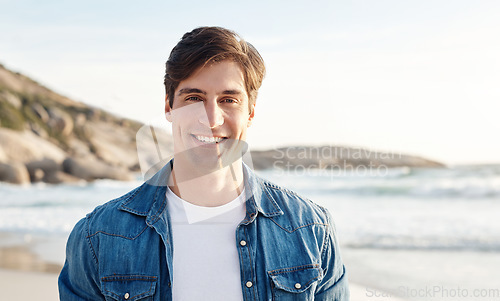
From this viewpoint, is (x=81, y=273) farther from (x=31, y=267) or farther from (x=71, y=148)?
(x=71, y=148)

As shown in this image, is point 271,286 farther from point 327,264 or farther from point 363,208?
point 363,208

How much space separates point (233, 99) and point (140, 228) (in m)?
0.63

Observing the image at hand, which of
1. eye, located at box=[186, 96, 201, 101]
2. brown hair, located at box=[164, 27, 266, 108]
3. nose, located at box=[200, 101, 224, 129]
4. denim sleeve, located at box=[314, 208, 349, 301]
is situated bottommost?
denim sleeve, located at box=[314, 208, 349, 301]

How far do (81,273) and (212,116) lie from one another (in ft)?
2.55

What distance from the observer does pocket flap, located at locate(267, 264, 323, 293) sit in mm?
1926

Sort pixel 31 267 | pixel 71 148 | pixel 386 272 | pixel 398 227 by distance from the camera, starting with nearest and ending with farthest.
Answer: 1. pixel 386 272
2. pixel 31 267
3. pixel 398 227
4. pixel 71 148

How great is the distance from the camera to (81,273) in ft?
6.25

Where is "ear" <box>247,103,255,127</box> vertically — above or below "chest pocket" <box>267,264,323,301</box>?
above

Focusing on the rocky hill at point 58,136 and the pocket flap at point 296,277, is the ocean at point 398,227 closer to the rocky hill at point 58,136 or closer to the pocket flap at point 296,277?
the pocket flap at point 296,277

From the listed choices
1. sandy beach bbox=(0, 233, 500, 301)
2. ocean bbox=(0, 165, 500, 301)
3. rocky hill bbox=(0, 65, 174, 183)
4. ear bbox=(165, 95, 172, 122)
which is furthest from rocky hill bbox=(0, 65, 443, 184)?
ear bbox=(165, 95, 172, 122)

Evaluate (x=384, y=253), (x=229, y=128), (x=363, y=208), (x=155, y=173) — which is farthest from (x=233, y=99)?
(x=363, y=208)

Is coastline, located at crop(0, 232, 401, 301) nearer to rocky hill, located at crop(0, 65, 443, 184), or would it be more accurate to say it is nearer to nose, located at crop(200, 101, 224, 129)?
nose, located at crop(200, 101, 224, 129)

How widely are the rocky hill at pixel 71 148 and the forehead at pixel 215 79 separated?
39.7 feet

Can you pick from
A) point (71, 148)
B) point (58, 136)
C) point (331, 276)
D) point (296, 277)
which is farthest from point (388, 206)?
point (58, 136)
